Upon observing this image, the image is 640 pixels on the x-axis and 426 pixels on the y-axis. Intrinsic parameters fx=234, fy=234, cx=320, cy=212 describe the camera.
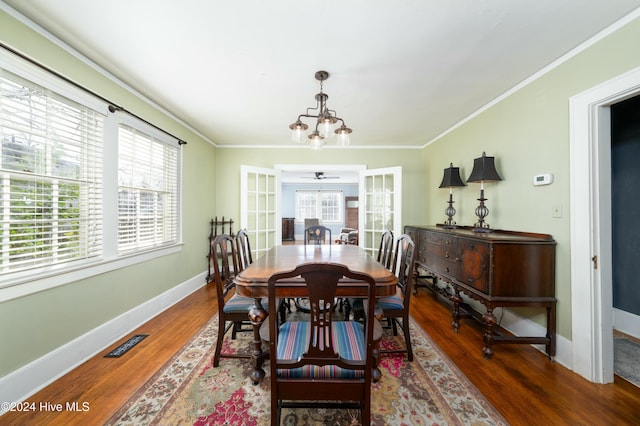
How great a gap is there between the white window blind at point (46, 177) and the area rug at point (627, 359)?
434 centimetres

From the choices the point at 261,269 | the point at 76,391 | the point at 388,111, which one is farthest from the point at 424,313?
the point at 76,391

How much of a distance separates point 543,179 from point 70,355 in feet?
13.5

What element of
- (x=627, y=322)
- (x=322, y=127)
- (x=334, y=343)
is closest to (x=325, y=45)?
(x=322, y=127)

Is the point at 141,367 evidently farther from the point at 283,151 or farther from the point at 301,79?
the point at 283,151

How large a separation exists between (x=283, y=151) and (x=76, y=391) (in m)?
3.83

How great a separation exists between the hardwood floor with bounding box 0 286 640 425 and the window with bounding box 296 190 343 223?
7.53 meters

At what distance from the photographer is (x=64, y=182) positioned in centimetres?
183

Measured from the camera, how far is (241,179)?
13.5 ft

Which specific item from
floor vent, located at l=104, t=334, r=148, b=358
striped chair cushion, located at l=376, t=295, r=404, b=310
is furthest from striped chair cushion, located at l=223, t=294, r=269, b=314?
floor vent, located at l=104, t=334, r=148, b=358

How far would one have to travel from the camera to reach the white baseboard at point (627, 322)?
2.31 meters

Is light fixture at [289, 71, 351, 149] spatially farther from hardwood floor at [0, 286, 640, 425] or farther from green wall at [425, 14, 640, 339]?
hardwood floor at [0, 286, 640, 425]

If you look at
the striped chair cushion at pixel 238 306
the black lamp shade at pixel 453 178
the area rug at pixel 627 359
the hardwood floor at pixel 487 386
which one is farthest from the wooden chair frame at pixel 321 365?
the black lamp shade at pixel 453 178

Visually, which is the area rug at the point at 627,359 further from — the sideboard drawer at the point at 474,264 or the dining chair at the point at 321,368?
the dining chair at the point at 321,368

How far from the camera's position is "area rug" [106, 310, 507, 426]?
1.39m
